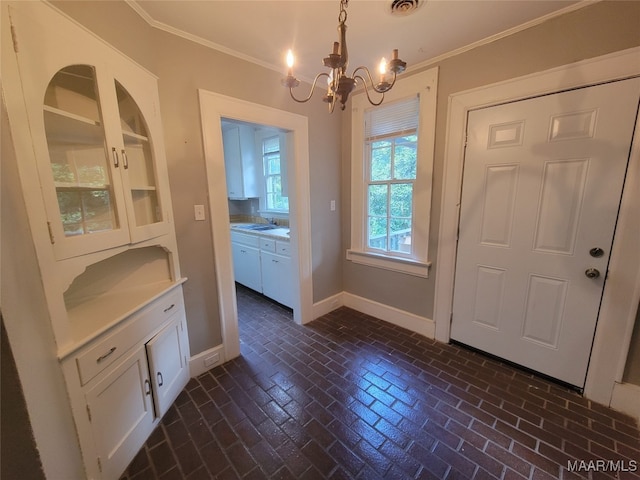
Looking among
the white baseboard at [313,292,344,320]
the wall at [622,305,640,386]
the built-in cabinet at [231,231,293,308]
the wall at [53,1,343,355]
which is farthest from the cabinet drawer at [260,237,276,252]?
the wall at [622,305,640,386]

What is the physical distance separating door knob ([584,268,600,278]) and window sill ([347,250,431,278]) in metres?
1.03

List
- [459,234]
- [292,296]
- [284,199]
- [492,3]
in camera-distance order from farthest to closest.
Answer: [284,199]
[292,296]
[459,234]
[492,3]

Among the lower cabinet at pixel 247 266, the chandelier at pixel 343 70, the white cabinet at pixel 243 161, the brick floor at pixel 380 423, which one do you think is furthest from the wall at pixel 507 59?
the white cabinet at pixel 243 161

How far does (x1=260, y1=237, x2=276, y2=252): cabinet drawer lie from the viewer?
306cm

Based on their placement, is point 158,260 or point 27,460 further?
point 158,260

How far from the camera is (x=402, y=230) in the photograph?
261 centimetres

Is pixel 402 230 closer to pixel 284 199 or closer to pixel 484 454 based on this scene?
pixel 484 454

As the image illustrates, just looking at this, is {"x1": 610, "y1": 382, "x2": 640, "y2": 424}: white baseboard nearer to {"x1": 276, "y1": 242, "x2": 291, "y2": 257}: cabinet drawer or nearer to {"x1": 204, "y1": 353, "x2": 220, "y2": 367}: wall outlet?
{"x1": 276, "y1": 242, "x2": 291, "y2": 257}: cabinet drawer

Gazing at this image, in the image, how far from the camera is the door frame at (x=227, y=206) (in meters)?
1.92

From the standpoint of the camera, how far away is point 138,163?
1580 millimetres

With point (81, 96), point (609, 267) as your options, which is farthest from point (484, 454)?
point (81, 96)

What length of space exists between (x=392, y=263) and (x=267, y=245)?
150 centimetres

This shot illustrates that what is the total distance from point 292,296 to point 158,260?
58.4 inches

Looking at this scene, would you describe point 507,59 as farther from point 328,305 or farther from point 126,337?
point 126,337
